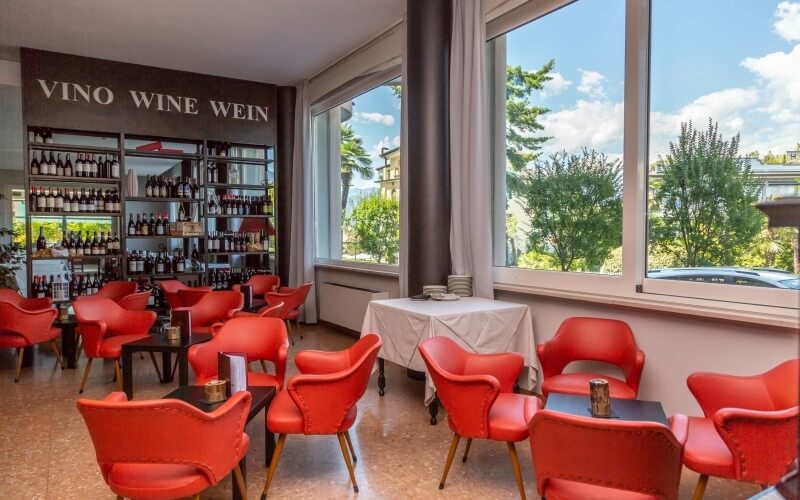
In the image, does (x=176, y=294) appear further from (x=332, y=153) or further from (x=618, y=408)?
(x=618, y=408)

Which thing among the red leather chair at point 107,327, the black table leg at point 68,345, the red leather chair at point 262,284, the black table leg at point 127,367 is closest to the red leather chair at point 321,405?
the black table leg at point 127,367

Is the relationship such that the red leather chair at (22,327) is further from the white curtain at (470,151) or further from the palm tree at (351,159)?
the white curtain at (470,151)

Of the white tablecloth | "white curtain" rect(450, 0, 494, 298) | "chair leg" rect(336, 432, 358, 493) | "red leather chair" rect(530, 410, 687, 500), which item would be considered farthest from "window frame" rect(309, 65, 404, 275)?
"red leather chair" rect(530, 410, 687, 500)

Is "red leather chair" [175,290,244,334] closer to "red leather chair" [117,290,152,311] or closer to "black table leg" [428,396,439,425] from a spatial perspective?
"red leather chair" [117,290,152,311]

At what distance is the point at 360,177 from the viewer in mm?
7297

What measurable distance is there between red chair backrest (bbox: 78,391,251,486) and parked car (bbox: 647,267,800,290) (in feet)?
9.94

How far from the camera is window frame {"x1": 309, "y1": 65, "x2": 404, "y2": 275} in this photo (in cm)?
654

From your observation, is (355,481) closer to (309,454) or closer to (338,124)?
(309,454)

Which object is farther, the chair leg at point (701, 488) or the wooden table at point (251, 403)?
the wooden table at point (251, 403)

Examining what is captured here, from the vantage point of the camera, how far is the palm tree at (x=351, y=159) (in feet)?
23.6

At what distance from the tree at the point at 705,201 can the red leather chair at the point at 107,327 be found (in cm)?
461

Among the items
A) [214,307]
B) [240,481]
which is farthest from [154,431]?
[214,307]

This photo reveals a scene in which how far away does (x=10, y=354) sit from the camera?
239 inches

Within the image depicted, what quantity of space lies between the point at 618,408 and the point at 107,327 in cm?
463
